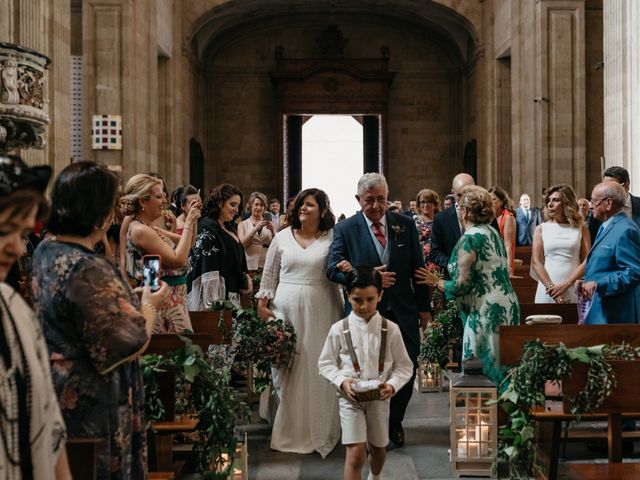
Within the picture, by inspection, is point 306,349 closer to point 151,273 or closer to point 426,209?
point 151,273

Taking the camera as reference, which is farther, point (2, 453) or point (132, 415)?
point (132, 415)

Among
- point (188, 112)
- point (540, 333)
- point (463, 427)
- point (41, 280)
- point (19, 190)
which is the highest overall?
point (188, 112)

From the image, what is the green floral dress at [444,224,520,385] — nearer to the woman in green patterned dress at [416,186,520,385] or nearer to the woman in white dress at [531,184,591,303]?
the woman in green patterned dress at [416,186,520,385]

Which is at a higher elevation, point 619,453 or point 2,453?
point 2,453

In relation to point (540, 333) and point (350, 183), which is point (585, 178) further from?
point (540, 333)

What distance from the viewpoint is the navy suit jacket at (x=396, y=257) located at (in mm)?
6293

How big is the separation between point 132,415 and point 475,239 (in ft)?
10.7

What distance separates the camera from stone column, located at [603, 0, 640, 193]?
37.1 ft

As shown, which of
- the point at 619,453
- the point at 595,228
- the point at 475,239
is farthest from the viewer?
the point at 595,228

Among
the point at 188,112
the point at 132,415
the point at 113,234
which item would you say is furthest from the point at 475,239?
the point at 188,112

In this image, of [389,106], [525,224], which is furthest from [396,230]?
[389,106]

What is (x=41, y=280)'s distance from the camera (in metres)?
2.95

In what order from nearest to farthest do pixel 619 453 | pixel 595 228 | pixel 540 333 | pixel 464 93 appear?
pixel 619 453 → pixel 540 333 → pixel 595 228 → pixel 464 93

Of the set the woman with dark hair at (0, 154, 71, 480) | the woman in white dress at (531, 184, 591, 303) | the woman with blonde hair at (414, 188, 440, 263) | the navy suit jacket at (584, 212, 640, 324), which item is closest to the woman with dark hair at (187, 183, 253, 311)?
the woman in white dress at (531, 184, 591, 303)
